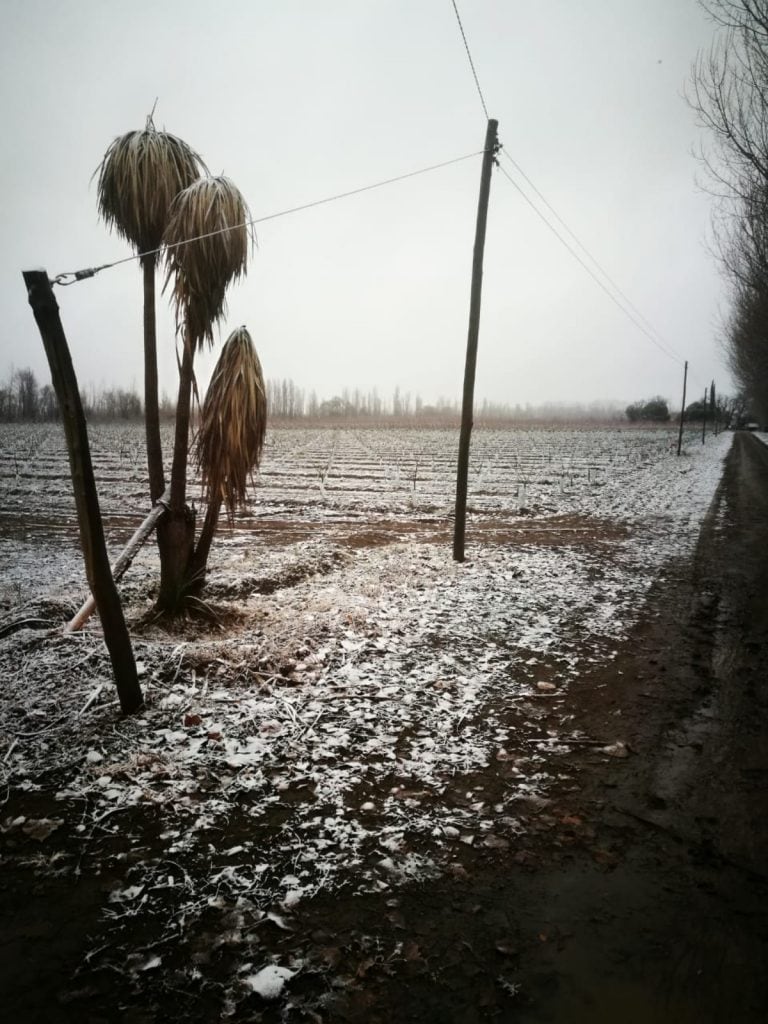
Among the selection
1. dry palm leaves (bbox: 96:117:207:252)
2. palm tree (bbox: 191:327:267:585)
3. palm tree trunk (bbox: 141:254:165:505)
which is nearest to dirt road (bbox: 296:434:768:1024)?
palm tree (bbox: 191:327:267:585)

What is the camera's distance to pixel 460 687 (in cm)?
523

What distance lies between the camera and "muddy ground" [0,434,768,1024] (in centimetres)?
232

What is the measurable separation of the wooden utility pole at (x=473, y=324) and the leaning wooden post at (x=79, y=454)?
20.7 feet

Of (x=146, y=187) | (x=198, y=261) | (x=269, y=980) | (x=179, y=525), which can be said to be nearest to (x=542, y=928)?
(x=269, y=980)

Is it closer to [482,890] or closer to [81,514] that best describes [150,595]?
A: [81,514]

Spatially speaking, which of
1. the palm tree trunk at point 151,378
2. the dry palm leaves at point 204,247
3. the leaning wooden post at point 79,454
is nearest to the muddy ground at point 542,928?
the leaning wooden post at point 79,454

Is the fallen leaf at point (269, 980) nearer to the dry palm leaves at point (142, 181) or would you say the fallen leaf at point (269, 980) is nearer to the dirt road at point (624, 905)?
the dirt road at point (624, 905)

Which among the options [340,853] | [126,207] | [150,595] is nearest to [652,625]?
[340,853]

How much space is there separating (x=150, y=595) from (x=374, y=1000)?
6445 mm

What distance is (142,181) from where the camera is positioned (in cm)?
610

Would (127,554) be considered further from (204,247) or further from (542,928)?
(542,928)

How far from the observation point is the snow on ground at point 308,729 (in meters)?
3.18

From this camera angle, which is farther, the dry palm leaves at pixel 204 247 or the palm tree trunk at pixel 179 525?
the palm tree trunk at pixel 179 525

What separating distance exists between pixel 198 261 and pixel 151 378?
1622mm
